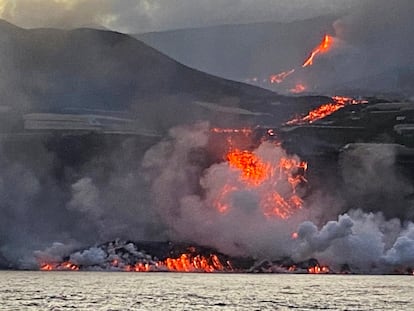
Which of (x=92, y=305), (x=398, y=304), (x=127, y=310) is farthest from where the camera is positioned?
(x=398, y=304)

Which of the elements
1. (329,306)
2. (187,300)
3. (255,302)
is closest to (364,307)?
(329,306)

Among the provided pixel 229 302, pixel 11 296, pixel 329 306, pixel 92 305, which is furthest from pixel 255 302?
pixel 11 296

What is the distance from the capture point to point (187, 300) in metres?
195

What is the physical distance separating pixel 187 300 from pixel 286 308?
33.3 m

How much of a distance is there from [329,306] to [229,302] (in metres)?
22.5

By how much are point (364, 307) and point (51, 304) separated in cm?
5721

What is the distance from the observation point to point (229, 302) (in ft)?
615

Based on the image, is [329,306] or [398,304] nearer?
[329,306]

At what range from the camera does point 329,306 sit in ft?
572

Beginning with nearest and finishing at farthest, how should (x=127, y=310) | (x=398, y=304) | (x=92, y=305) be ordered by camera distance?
(x=127, y=310) → (x=92, y=305) → (x=398, y=304)

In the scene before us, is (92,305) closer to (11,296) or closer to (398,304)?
(11,296)

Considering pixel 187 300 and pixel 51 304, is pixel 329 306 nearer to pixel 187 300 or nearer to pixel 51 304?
pixel 187 300

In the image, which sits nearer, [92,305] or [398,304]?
[92,305]

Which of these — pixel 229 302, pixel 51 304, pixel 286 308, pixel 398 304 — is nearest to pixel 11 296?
pixel 51 304
